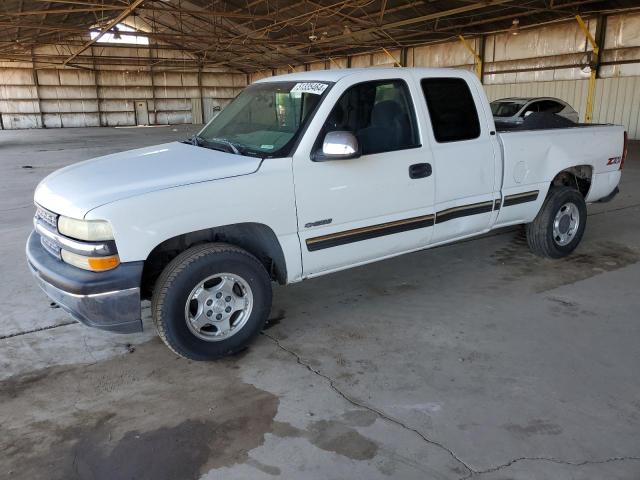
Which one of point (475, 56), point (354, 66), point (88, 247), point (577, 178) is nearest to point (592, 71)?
point (475, 56)

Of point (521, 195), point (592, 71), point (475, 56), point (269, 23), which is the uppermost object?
point (269, 23)

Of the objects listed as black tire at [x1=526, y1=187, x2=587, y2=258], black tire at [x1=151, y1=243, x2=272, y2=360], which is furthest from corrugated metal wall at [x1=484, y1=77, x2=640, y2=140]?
black tire at [x1=151, y1=243, x2=272, y2=360]

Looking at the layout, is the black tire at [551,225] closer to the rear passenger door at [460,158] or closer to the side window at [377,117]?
the rear passenger door at [460,158]

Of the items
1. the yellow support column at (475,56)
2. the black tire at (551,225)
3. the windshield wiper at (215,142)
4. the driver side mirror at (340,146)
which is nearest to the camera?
the driver side mirror at (340,146)

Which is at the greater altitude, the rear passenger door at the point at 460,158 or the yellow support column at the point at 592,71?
the yellow support column at the point at 592,71

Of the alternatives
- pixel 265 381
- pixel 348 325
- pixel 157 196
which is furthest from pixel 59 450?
pixel 348 325

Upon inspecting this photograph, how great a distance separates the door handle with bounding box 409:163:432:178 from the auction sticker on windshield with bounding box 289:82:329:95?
0.91 m

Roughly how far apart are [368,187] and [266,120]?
39.0 inches

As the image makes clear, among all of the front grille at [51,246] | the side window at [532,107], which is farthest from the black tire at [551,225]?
the side window at [532,107]

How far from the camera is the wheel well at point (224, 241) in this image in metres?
3.38

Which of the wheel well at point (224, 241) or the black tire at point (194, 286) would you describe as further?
the wheel well at point (224, 241)

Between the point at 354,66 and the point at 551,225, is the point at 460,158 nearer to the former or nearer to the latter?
the point at 551,225

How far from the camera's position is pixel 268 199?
11.0 ft

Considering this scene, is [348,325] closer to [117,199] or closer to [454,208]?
[454,208]
